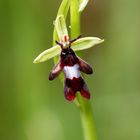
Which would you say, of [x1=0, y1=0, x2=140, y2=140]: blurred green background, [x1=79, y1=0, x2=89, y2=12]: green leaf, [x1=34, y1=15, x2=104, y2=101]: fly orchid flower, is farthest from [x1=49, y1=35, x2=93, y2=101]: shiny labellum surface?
[x1=0, y1=0, x2=140, y2=140]: blurred green background

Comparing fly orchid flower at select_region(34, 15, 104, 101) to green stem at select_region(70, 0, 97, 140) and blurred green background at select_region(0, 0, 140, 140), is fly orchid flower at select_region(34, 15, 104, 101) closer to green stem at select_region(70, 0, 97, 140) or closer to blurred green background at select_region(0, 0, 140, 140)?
green stem at select_region(70, 0, 97, 140)

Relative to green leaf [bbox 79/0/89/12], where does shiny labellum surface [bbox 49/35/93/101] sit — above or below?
below

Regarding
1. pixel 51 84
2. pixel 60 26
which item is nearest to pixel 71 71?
pixel 60 26

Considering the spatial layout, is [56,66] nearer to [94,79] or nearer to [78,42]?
[78,42]

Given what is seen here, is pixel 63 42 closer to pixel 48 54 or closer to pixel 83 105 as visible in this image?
pixel 48 54

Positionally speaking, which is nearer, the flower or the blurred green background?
the flower
